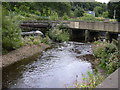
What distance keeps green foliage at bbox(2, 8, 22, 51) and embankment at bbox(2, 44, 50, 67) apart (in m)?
0.63

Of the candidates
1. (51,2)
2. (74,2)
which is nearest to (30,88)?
(51,2)

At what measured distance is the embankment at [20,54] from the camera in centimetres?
1197

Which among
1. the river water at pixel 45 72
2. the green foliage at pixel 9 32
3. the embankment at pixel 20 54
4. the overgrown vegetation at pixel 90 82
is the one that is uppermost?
the green foliage at pixel 9 32

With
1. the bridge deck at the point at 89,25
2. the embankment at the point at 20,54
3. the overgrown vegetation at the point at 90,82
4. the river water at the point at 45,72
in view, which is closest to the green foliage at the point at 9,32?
the embankment at the point at 20,54

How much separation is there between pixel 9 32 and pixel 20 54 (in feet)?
6.65

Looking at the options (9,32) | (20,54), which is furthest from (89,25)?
(9,32)

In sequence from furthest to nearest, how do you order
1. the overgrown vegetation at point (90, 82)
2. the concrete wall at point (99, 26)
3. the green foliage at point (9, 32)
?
the concrete wall at point (99, 26), the green foliage at point (9, 32), the overgrown vegetation at point (90, 82)

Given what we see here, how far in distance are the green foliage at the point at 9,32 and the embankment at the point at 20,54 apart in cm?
63

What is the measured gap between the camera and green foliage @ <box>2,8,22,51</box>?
514 inches

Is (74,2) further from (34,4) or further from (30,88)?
(30,88)

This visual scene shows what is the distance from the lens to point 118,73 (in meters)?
4.20

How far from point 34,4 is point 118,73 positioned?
43.7 m

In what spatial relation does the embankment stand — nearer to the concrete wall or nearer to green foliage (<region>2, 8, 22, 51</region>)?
green foliage (<region>2, 8, 22, 51</region>)

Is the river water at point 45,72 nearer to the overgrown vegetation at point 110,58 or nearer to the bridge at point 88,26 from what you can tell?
the overgrown vegetation at point 110,58
